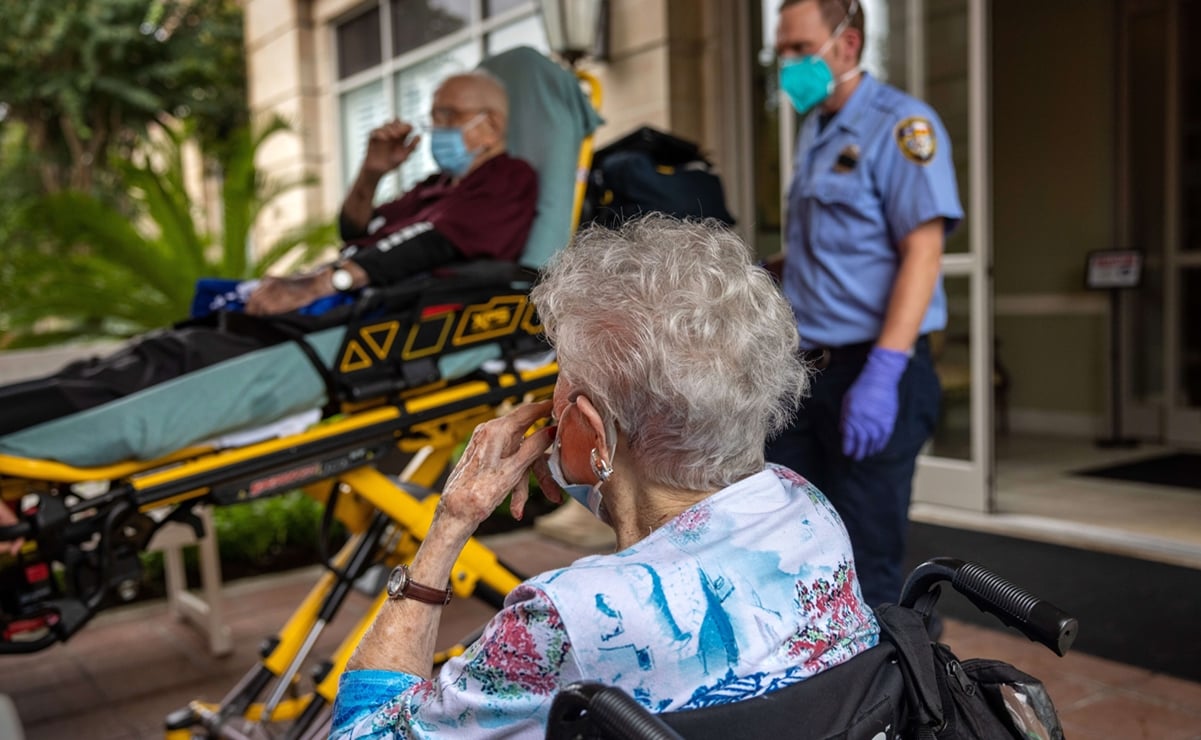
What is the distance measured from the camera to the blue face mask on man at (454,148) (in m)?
3.06

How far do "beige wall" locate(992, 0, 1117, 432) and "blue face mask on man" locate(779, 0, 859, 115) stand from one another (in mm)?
5065

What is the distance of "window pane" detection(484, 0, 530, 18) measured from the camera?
23.3 feet

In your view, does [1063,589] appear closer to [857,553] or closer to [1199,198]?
[857,553]

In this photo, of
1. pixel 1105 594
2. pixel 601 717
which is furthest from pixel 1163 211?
pixel 601 717

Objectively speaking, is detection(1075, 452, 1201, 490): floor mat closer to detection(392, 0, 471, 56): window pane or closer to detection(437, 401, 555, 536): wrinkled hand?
detection(437, 401, 555, 536): wrinkled hand

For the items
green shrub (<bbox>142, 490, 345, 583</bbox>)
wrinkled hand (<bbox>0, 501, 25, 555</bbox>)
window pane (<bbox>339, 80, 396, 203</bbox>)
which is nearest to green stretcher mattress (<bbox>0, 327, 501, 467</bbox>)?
wrinkled hand (<bbox>0, 501, 25, 555</bbox>)

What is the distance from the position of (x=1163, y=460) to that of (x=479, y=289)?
16.1 ft

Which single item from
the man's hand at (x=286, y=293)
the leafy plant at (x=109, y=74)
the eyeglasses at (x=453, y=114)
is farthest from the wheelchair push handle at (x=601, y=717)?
the leafy plant at (x=109, y=74)

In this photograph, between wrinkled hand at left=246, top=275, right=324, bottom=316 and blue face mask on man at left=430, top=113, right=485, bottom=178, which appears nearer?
wrinkled hand at left=246, top=275, right=324, bottom=316

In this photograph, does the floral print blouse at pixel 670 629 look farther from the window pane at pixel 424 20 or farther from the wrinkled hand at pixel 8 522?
the window pane at pixel 424 20

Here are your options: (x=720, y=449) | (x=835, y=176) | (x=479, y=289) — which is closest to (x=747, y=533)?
(x=720, y=449)

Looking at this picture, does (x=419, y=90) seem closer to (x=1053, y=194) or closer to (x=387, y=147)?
(x=1053, y=194)

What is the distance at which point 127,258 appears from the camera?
548cm

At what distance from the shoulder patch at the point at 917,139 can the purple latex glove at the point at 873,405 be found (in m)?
0.44
